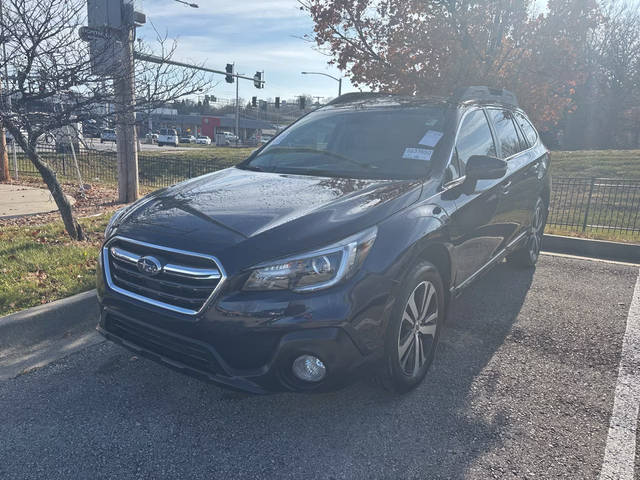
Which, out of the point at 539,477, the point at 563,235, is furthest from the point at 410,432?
the point at 563,235

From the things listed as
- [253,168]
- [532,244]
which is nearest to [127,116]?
[253,168]

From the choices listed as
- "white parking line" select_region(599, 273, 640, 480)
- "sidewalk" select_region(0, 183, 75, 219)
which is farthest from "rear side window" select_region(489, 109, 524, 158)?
"sidewalk" select_region(0, 183, 75, 219)

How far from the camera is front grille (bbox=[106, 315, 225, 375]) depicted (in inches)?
99.0

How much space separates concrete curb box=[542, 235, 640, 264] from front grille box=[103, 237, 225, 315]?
6306mm

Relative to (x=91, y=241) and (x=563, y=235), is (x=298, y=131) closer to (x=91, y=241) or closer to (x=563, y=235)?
(x=91, y=241)

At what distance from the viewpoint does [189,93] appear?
6.17 m

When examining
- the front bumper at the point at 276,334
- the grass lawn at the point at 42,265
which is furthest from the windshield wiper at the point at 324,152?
the grass lawn at the point at 42,265

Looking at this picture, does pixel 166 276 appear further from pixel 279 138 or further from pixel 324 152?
pixel 279 138

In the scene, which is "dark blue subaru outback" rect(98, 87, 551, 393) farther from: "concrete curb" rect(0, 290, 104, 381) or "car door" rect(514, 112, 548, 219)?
"car door" rect(514, 112, 548, 219)

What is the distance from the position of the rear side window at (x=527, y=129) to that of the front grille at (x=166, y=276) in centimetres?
417

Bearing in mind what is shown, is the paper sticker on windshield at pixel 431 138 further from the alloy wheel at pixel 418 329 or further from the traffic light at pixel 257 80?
the traffic light at pixel 257 80

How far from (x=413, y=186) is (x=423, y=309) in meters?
0.78

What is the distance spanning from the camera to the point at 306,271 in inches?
97.0

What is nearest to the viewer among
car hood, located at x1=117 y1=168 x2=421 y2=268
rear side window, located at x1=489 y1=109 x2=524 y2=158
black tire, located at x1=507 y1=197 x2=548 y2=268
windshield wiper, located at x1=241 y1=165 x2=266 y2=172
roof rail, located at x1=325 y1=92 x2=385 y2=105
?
car hood, located at x1=117 y1=168 x2=421 y2=268
